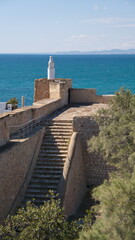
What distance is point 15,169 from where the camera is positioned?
14484 mm

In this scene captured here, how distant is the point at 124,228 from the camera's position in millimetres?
10086

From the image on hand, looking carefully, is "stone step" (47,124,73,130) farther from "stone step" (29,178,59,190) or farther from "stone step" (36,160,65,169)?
"stone step" (29,178,59,190)

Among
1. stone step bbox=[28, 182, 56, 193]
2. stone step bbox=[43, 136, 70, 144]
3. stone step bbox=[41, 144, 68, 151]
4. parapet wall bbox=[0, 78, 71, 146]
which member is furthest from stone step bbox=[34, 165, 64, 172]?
parapet wall bbox=[0, 78, 71, 146]

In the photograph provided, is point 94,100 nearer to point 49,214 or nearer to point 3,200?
point 3,200

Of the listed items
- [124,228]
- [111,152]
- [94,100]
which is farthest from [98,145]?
[94,100]

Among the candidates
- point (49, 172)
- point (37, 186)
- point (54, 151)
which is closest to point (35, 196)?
point (37, 186)

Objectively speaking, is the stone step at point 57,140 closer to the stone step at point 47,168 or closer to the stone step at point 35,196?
the stone step at point 47,168

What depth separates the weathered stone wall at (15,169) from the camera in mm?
13609

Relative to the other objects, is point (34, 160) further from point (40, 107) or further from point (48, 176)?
point (40, 107)

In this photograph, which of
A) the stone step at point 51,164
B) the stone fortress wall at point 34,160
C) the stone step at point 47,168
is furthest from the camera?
the stone step at point 51,164

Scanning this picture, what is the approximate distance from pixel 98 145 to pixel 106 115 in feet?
6.10

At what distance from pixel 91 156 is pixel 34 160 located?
2.63m

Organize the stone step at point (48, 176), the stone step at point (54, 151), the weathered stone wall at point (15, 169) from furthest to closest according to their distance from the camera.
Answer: the stone step at point (54, 151), the stone step at point (48, 176), the weathered stone wall at point (15, 169)

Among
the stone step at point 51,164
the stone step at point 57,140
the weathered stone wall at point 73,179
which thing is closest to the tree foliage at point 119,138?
the weathered stone wall at point 73,179
